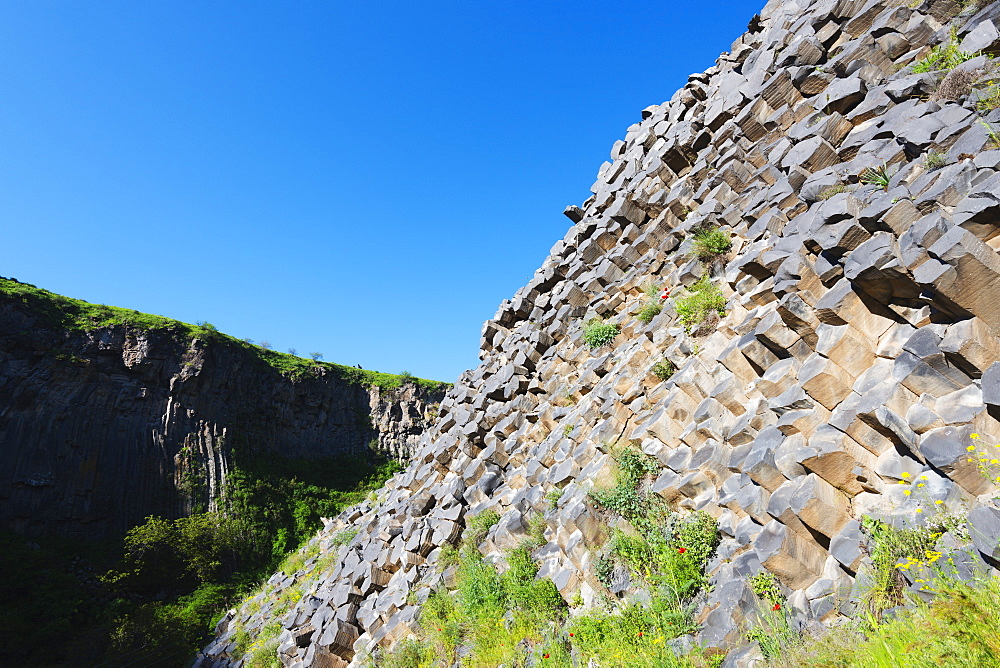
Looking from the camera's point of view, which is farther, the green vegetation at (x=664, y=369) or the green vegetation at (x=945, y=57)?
the green vegetation at (x=664, y=369)

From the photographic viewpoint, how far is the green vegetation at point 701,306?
612 cm

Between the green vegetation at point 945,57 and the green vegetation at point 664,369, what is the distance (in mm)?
4430

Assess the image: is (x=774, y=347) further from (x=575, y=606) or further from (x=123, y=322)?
(x=123, y=322)

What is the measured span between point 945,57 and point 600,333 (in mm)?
5593

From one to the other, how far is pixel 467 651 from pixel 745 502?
3.86m

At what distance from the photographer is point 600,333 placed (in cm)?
853

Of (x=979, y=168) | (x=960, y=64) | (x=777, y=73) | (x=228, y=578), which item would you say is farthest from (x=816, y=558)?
(x=228, y=578)

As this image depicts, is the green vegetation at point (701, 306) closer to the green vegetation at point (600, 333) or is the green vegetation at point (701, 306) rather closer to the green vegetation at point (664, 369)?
the green vegetation at point (664, 369)

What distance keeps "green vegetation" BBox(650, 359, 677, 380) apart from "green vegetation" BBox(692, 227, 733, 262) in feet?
6.25

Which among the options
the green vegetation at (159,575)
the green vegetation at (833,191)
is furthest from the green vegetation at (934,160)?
the green vegetation at (159,575)

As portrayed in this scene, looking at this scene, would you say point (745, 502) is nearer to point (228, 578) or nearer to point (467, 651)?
point (467, 651)

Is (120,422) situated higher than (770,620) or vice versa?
(120,422)

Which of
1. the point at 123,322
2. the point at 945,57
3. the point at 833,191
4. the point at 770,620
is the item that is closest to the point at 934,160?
the point at 833,191

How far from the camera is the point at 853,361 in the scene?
159 inches
